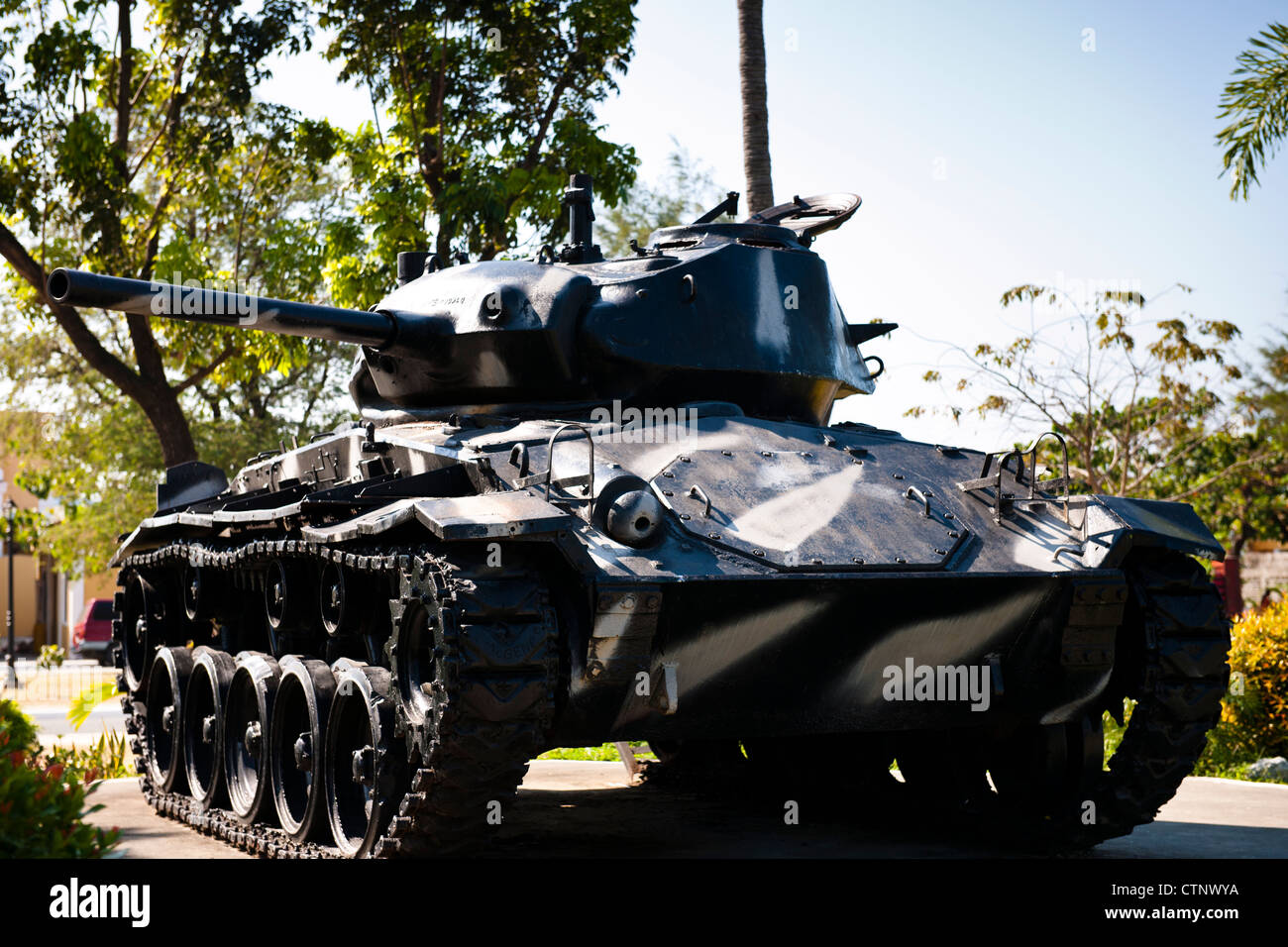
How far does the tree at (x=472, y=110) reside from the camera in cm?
1677

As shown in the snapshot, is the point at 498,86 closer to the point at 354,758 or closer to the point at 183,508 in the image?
the point at 183,508

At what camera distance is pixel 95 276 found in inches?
299

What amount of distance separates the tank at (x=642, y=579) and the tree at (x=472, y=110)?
7172 millimetres

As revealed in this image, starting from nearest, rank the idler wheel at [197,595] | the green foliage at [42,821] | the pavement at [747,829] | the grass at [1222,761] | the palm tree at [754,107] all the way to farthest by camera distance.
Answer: the green foliage at [42,821] < the pavement at [747,829] < the idler wheel at [197,595] < the grass at [1222,761] < the palm tree at [754,107]

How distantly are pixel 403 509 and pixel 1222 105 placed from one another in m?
10.8

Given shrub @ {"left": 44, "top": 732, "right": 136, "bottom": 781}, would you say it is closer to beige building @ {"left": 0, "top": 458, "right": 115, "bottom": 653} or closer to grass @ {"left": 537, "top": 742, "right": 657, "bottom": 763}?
grass @ {"left": 537, "top": 742, "right": 657, "bottom": 763}

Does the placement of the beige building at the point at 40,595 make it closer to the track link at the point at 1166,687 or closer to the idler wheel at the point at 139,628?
the idler wheel at the point at 139,628

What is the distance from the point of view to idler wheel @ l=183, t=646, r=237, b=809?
9.09m

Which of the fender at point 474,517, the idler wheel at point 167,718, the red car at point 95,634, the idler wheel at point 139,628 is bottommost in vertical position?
the red car at point 95,634

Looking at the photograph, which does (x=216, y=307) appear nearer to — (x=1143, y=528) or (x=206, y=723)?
(x=206, y=723)

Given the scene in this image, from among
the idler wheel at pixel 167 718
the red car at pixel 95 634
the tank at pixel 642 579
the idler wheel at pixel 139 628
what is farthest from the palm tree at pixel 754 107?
the red car at pixel 95 634

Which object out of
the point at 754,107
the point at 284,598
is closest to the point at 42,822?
the point at 284,598

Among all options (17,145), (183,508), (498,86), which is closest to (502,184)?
(498,86)
